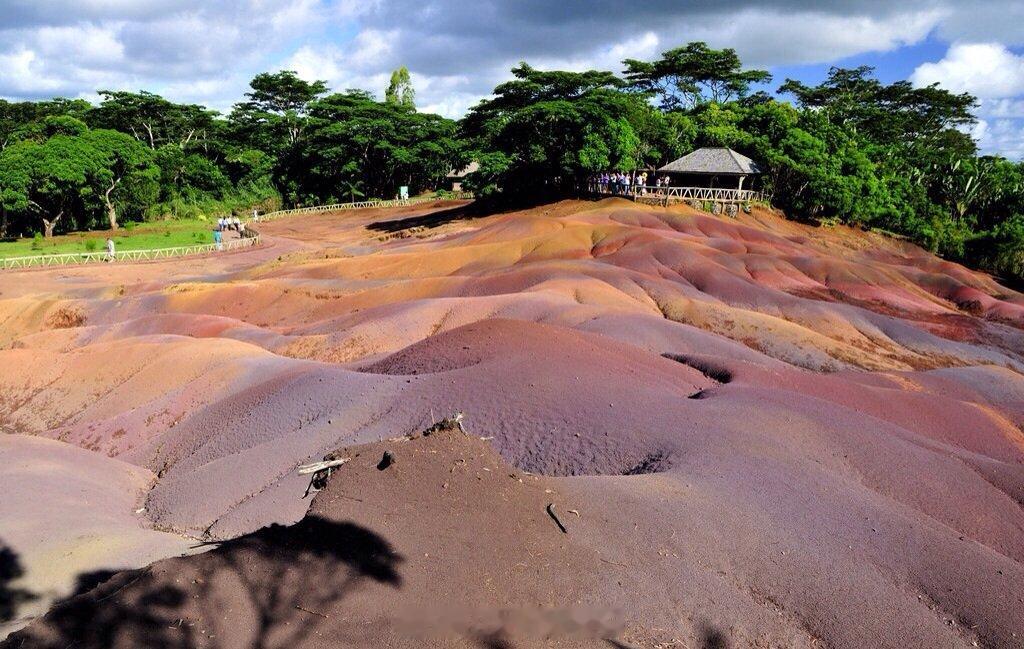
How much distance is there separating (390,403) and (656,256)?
22212 mm

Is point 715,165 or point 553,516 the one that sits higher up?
point 715,165

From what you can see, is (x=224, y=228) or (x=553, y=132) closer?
(x=553, y=132)

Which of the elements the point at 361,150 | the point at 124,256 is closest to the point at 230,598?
the point at 124,256

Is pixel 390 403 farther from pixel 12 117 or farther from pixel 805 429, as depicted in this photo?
pixel 12 117

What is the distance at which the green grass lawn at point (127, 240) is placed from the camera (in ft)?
143

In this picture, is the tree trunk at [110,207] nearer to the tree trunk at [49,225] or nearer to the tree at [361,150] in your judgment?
the tree trunk at [49,225]

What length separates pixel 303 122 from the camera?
74375mm

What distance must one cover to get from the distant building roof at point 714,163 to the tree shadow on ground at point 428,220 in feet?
54.8

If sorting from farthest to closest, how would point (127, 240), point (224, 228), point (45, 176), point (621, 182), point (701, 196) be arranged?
1. point (224, 228)
2. point (621, 182)
3. point (701, 196)
4. point (127, 240)
5. point (45, 176)

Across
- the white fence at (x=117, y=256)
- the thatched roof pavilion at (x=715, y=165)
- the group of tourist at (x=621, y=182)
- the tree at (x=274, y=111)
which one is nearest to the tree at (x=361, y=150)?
the tree at (x=274, y=111)

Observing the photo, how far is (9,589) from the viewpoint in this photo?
7.76m

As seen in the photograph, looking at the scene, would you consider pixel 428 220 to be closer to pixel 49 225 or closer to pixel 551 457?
pixel 49 225

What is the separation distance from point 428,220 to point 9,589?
50.7 metres

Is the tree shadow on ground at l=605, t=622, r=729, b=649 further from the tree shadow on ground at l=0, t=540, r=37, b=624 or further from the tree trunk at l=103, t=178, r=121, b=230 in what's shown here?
the tree trunk at l=103, t=178, r=121, b=230
